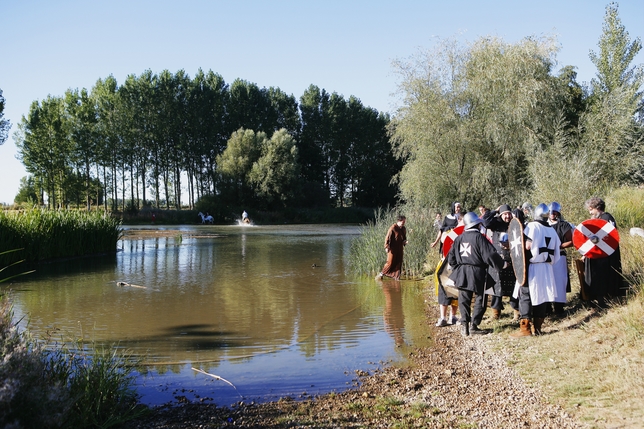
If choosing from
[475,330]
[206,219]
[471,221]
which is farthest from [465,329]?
[206,219]

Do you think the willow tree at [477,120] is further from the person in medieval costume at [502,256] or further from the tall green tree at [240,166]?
the tall green tree at [240,166]

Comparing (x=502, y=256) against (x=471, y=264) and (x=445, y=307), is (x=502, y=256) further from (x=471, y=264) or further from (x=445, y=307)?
(x=445, y=307)

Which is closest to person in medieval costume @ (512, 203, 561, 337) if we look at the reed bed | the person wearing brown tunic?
the person wearing brown tunic

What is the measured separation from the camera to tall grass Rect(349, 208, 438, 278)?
16297 mm

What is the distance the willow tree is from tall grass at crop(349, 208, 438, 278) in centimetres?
827

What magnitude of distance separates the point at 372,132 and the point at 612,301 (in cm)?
7174

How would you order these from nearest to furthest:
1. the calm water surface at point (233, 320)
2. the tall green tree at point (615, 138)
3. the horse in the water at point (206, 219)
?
the calm water surface at point (233, 320)
the tall green tree at point (615, 138)
the horse in the water at point (206, 219)

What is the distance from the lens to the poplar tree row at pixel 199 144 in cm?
6016

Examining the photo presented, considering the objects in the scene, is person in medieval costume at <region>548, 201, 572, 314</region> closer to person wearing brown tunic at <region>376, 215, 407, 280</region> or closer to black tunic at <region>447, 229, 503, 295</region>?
black tunic at <region>447, 229, 503, 295</region>

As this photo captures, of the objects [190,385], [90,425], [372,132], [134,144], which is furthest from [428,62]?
[372,132]

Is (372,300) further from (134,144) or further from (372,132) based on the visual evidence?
(372,132)

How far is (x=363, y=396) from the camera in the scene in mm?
6043

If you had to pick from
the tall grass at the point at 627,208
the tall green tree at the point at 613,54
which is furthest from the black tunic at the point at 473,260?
the tall green tree at the point at 613,54

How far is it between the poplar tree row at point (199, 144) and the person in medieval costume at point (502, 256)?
166 feet
